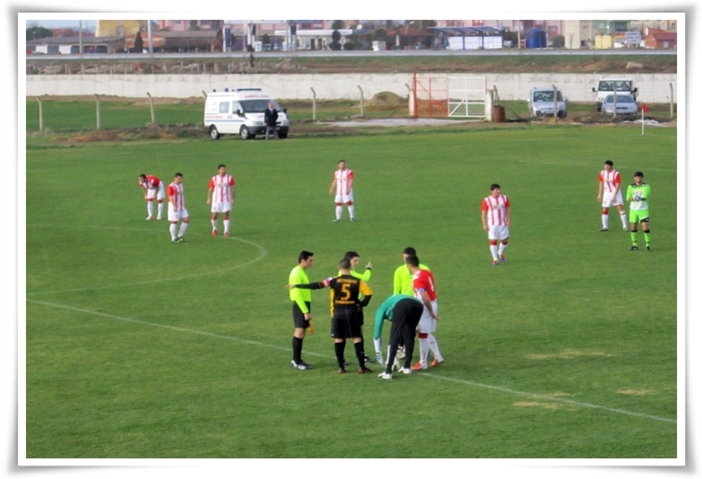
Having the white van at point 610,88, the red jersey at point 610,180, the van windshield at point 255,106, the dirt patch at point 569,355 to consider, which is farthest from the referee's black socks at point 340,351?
the white van at point 610,88

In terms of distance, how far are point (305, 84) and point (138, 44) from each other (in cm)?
1854

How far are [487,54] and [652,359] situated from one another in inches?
3182

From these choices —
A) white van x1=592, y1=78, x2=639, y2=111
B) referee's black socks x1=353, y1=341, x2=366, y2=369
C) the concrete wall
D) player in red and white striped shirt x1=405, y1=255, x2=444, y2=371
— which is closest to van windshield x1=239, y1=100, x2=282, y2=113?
the concrete wall

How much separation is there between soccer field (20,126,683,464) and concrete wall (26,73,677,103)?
40790 millimetres

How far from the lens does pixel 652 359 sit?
66.2 ft

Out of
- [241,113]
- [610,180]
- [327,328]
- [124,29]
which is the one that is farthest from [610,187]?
[124,29]

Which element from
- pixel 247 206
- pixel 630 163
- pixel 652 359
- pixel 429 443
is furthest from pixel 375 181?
pixel 429 443

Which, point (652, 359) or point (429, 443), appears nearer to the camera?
point (429, 443)

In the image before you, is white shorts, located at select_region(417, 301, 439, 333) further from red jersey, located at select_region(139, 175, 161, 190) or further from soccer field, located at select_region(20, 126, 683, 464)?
red jersey, located at select_region(139, 175, 161, 190)

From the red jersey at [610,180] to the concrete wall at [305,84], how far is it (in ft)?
171

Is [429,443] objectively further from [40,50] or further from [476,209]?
[40,50]

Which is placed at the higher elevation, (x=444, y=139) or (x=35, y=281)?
(x=444, y=139)

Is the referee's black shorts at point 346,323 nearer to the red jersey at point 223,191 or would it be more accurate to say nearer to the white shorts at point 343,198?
the red jersey at point 223,191

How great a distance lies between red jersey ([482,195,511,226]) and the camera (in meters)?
29.9
